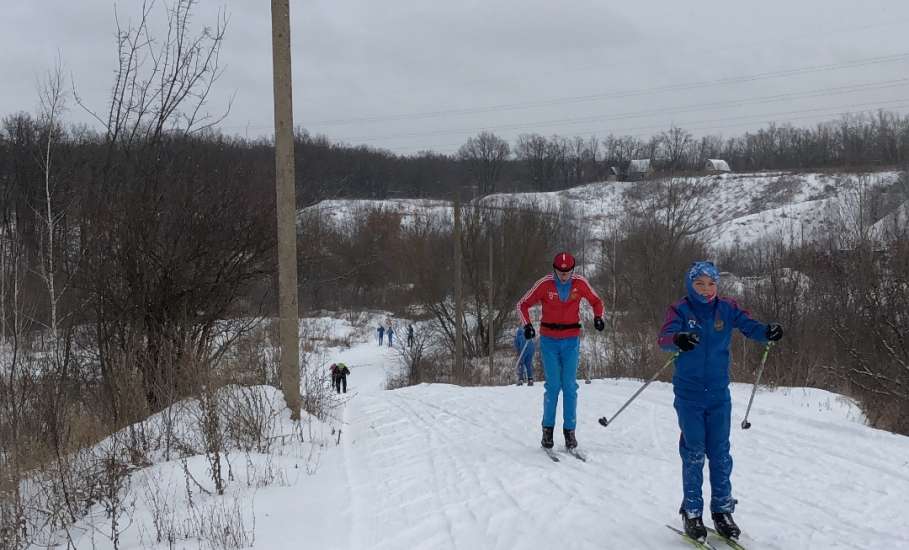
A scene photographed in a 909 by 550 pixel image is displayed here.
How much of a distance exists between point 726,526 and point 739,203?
8527 centimetres

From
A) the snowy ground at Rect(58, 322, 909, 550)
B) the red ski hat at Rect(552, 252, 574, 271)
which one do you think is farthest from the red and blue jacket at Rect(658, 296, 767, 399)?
the red ski hat at Rect(552, 252, 574, 271)

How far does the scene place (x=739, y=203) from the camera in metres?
82.7

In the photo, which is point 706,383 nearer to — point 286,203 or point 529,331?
point 529,331

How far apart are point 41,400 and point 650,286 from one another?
33678 mm

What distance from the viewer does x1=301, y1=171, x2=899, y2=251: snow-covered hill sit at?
225ft

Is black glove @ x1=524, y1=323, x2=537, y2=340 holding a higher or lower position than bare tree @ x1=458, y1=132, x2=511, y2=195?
lower

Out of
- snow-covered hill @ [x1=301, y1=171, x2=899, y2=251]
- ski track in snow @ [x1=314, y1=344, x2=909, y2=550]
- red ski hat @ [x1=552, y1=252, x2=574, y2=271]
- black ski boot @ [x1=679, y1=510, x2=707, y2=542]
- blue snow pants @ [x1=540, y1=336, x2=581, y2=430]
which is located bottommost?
ski track in snow @ [x1=314, y1=344, x2=909, y2=550]

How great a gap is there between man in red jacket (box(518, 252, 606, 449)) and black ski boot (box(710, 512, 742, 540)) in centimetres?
278

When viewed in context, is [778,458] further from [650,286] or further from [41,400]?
[650,286]

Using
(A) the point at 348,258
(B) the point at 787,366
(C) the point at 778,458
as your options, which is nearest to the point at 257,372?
(C) the point at 778,458

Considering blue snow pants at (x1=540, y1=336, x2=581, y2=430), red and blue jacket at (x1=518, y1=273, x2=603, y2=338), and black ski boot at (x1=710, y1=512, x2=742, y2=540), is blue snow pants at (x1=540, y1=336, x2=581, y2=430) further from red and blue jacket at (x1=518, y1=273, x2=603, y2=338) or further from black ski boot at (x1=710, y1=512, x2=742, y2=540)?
black ski boot at (x1=710, y1=512, x2=742, y2=540)

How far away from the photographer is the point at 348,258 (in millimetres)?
47219

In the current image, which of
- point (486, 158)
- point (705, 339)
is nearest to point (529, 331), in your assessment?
point (705, 339)

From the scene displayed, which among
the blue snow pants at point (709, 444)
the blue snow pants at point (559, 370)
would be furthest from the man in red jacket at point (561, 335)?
the blue snow pants at point (709, 444)
